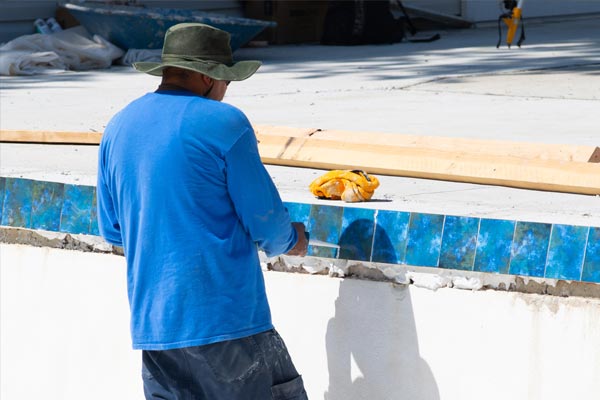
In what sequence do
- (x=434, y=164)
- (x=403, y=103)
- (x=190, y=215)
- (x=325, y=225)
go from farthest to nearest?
(x=403, y=103)
(x=434, y=164)
(x=325, y=225)
(x=190, y=215)

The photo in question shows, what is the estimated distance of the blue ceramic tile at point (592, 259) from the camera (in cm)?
330

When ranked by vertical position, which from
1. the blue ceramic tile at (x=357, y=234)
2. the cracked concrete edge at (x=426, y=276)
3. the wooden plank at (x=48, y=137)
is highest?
the blue ceramic tile at (x=357, y=234)

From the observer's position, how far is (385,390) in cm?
372

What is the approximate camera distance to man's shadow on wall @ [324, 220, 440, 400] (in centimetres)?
365

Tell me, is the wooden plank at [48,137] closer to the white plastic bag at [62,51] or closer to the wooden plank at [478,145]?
the wooden plank at [478,145]

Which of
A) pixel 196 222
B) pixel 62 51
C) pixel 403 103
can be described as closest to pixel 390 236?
pixel 196 222

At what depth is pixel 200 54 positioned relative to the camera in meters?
2.94

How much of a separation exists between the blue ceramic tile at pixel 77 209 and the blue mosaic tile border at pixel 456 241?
88 cm

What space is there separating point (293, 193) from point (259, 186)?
137cm

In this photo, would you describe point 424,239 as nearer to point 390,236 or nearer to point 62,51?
point 390,236

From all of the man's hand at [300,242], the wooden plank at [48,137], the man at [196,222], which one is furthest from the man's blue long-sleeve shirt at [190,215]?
the wooden plank at [48,137]

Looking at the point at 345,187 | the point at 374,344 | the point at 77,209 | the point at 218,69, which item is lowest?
the point at 374,344

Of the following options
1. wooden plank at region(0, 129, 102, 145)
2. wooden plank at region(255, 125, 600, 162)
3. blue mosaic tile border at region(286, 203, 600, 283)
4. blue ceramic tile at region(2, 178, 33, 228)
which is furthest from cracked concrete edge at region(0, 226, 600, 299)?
wooden plank at region(0, 129, 102, 145)

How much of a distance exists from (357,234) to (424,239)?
0.82ft
